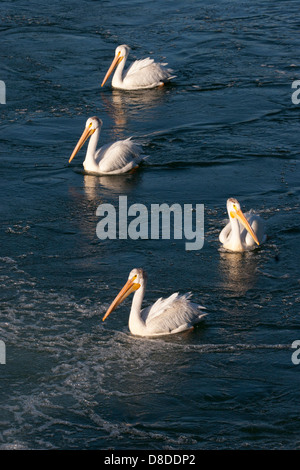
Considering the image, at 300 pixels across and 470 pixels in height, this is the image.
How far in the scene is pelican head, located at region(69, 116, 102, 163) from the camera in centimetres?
1163

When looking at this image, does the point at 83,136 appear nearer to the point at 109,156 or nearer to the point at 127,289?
the point at 109,156

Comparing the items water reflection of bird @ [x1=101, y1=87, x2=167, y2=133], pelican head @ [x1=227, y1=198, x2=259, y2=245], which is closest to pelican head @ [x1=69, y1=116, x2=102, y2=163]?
water reflection of bird @ [x1=101, y1=87, x2=167, y2=133]

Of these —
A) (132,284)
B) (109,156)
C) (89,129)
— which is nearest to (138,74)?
(89,129)

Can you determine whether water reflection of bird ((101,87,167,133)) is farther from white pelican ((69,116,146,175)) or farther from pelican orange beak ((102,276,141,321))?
pelican orange beak ((102,276,141,321))

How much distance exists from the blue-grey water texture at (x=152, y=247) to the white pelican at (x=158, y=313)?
0.10 m

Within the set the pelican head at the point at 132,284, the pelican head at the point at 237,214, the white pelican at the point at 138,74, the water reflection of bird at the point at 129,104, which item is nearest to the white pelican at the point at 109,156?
the water reflection of bird at the point at 129,104

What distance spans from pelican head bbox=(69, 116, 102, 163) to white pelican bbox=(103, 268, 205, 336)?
Answer: 155 inches

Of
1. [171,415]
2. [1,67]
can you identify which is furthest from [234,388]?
[1,67]

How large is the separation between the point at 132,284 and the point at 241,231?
1859 mm

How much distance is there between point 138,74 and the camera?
1448 centimetres

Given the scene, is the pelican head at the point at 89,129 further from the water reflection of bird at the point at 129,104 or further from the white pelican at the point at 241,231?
the white pelican at the point at 241,231

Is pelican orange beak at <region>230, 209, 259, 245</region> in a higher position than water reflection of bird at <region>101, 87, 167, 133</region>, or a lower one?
lower

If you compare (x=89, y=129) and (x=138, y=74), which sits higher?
(x=138, y=74)

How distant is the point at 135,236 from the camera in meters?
9.86
